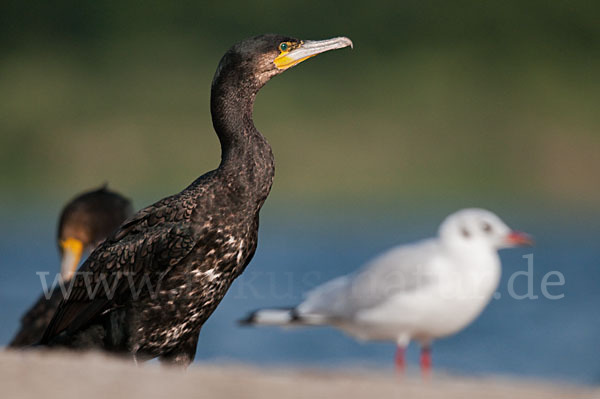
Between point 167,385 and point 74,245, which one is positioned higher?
point 74,245

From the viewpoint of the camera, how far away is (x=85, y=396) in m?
3.74

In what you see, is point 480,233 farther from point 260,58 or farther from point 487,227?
point 260,58

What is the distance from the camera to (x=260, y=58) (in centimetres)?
620

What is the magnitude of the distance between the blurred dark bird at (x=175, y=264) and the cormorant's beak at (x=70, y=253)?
3.52 meters

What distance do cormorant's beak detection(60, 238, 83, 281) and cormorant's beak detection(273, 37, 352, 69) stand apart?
3.86m

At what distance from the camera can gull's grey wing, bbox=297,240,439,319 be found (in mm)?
5977

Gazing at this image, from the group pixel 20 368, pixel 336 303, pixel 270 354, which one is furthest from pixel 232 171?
pixel 270 354

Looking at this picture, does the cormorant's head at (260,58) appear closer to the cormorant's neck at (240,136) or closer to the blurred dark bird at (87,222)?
the cormorant's neck at (240,136)

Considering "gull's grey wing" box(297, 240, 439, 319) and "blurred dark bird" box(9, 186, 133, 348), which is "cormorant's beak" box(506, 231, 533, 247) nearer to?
"gull's grey wing" box(297, 240, 439, 319)

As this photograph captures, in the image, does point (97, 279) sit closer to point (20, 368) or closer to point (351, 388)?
point (20, 368)

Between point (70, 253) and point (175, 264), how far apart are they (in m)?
4.30

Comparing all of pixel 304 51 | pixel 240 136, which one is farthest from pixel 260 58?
pixel 240 136

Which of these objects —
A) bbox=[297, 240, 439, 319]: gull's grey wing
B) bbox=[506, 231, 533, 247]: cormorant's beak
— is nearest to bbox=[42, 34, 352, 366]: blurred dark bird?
bbox=[297, 240, 439, 319]: gull's grey wing

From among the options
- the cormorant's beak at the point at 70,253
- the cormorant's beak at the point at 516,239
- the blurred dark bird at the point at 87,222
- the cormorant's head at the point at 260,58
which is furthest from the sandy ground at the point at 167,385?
the cormorant's beak at the point at 70,253
